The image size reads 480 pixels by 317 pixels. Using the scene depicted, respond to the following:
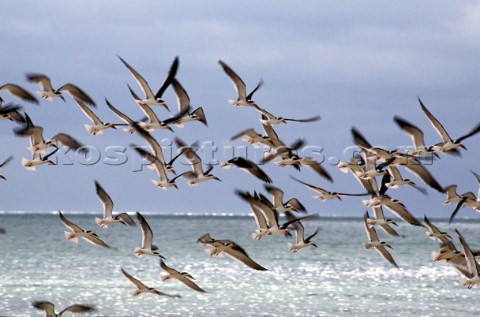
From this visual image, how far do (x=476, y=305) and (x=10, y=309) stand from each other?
505 inches

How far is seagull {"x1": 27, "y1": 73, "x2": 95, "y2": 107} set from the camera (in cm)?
2050

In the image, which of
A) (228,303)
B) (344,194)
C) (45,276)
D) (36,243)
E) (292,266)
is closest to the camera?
(344,194)

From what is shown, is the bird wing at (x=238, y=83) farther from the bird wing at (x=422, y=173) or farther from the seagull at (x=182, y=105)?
the bird wing at (x=422, y=173)

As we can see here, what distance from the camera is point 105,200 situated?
20562mm

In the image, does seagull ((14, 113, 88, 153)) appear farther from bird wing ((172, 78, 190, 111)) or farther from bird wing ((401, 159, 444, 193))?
bird wing ((401, 159, 444, 193))

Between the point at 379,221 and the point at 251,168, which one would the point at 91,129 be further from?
the point at 379,221

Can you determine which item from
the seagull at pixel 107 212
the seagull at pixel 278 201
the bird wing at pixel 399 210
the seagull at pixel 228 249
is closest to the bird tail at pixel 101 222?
the seagull at pixel 107 212

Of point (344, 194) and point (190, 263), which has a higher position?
point (344, 194)

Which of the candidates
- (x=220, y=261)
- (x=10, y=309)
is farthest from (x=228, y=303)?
(x=220, y=261)

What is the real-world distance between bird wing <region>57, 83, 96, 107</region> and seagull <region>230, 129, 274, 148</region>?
3.00 m

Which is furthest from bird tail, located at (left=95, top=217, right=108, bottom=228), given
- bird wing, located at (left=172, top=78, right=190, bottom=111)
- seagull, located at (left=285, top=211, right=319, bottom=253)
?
seagull, located at (left=285, top=211, right=319, bottom=253)

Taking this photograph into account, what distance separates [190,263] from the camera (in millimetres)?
45656

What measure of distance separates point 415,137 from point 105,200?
6170mm

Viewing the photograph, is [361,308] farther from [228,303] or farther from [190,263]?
[190,263]
